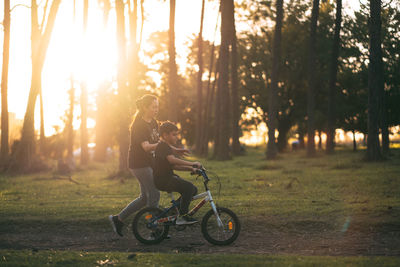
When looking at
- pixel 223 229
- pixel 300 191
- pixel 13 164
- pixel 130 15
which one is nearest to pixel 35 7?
pixel 130 15

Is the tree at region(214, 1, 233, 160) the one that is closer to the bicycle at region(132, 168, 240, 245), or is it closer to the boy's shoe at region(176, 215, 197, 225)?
the bicycle at region(132, 168, 240, 245)

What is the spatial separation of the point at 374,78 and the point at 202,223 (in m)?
19.8

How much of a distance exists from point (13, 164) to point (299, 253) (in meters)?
23.1

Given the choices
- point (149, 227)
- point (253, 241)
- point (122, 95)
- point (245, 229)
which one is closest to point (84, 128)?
point (122, 95)

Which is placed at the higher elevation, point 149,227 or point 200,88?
point 200,88

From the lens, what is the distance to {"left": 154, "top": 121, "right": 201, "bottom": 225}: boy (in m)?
8.45

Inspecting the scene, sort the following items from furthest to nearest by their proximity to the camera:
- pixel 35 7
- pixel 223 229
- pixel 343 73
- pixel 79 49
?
pixel 343 73, pixel 79 49, pixel 35 7, pixel 223 229

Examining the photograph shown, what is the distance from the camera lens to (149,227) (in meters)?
9.03

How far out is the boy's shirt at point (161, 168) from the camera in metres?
8.55

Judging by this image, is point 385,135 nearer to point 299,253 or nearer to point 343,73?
point 343,73

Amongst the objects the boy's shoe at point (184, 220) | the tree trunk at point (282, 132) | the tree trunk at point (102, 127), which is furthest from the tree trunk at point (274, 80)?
the boy's shoe at point (184, 220)

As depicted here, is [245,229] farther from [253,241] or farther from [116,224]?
[116,224]

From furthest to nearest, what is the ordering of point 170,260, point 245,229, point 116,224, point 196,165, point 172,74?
point 172,74, point 245,229, point 116,224, point 196,165, point 170,260

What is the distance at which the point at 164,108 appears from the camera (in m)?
62.2
